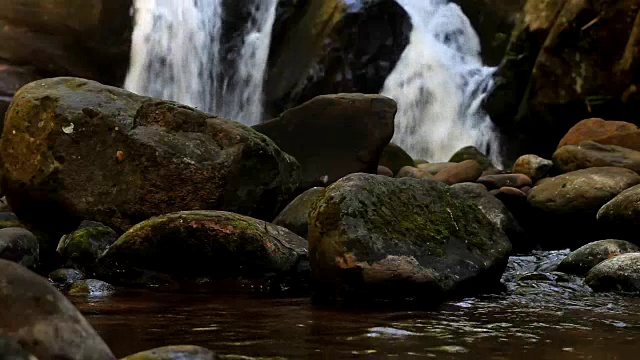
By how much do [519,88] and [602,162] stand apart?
5.85 m

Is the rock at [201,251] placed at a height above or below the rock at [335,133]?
below

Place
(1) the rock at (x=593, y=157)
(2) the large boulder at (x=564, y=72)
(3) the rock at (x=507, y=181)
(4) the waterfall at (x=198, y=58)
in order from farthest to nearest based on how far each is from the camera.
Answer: (4) the waterfall at (x=198, y=58) → (2) the large boulder at (x=564, y=72) → (3) the rock at (x=507, y=181) → (1) the rock at (x=593, y=157)

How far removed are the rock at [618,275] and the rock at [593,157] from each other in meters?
5.08

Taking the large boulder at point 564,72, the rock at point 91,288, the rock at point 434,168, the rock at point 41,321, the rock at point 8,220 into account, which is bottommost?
the rock at point 91,288

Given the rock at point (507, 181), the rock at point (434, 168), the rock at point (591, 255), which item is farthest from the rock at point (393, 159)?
the rock at point (591, 255)

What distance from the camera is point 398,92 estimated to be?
17.8m

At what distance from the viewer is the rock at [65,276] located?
19.4 ft

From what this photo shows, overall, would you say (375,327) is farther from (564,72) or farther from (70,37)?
(70,37)

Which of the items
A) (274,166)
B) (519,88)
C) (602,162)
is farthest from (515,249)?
(519,88)

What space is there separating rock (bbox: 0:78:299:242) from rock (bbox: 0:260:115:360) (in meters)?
5.11

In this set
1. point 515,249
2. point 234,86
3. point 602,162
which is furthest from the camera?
point 234,86

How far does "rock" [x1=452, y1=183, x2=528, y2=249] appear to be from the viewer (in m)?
9.15

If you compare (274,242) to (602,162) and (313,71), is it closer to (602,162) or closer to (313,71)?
(602,162)

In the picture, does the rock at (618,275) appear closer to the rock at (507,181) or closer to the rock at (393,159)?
the rock at (507,181)
